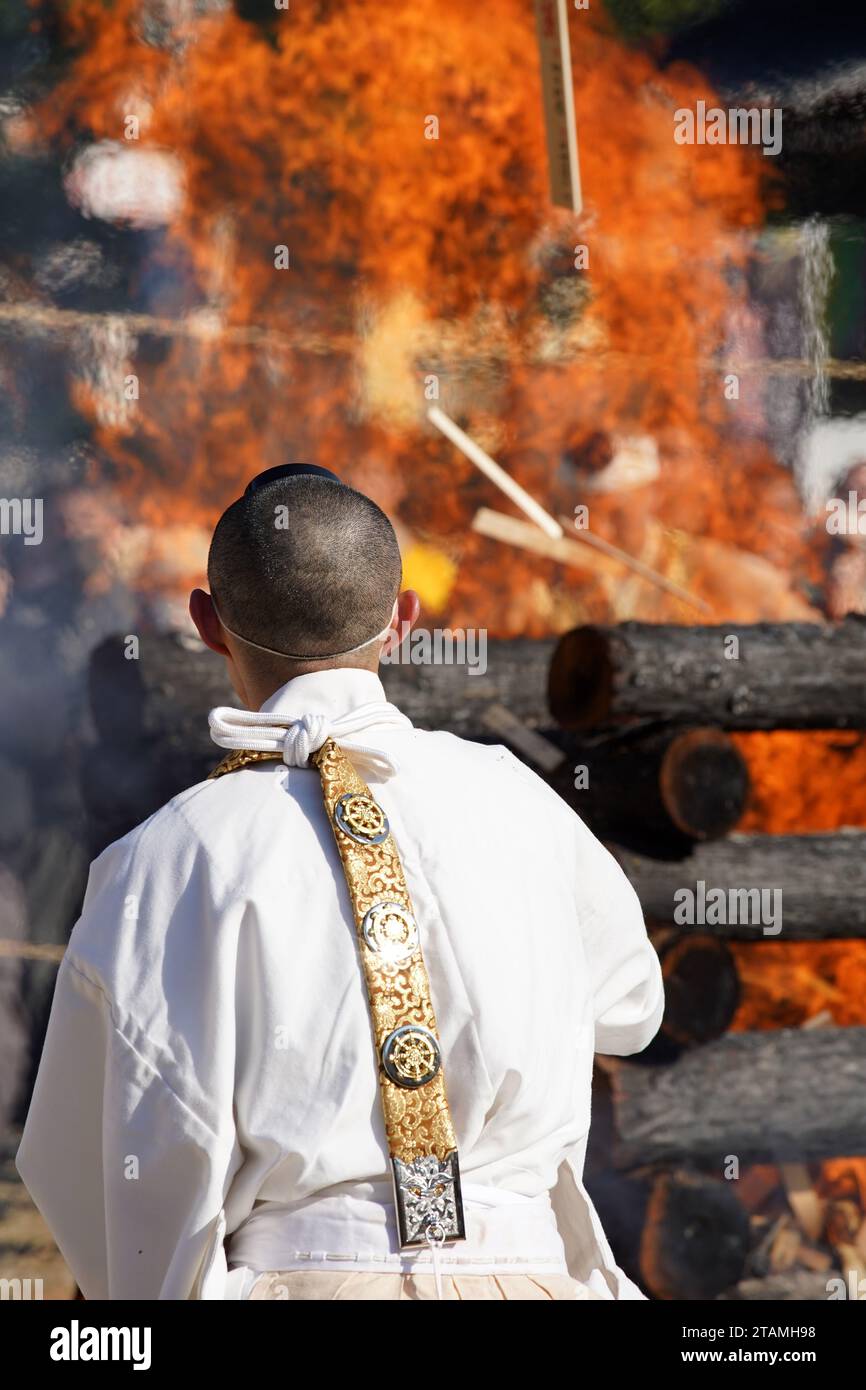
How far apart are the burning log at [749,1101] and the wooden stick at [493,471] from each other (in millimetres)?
2452

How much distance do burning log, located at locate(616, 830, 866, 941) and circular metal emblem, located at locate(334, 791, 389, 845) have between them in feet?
13.5

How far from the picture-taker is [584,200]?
7.29 m

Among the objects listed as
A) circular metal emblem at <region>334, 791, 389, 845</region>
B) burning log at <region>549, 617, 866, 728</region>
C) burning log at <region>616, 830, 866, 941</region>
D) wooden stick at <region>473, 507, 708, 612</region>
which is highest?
wooden stick at <region>473, 507, 708, 612</region>

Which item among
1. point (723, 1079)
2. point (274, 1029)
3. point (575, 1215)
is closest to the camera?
point (274, 1029)

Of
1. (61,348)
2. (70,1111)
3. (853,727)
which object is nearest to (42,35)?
(61,348)

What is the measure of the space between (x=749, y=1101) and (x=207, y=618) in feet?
14.8

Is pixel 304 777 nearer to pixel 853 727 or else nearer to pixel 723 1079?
pixel 723 1079

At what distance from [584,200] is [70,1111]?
234 inches

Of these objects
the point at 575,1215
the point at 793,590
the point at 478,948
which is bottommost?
the point at 575,1215

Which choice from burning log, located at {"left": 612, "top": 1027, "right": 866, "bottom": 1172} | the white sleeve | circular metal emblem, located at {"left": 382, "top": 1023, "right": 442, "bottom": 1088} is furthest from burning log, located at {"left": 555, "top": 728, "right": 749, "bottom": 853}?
circular metal emblem, located at {"left": 382, "top": 1023, "right": 442, "bottom": 1088}

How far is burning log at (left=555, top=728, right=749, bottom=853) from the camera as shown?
19.8 feet

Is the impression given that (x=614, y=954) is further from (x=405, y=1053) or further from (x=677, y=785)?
(x=677, y=785)

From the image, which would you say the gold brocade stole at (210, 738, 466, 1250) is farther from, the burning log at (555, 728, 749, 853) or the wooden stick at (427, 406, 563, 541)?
the wooden stick at (427, 406, 563, 541)

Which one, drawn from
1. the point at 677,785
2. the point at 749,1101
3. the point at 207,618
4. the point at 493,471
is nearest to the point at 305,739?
the point at 207,618
